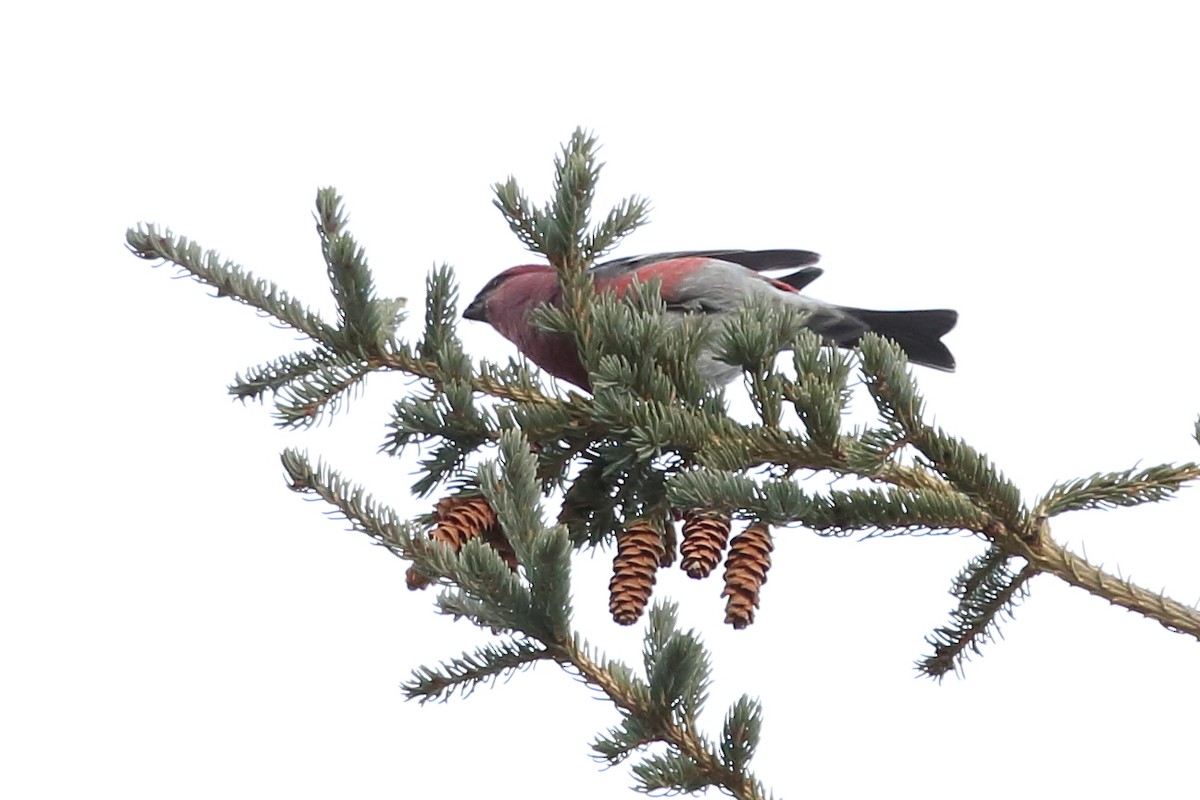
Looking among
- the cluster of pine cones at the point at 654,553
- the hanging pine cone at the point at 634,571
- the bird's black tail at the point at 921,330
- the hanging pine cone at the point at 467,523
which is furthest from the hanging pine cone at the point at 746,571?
the bird's black tail at the point at 921,330

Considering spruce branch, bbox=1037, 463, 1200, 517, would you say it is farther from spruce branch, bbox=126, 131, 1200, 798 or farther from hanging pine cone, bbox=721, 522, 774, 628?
hanging pine cone, bbox=721, 522, 774, 628

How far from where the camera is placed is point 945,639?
241cm

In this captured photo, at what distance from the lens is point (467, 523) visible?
2145mm

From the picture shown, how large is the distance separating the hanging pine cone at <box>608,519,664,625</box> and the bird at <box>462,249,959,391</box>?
110 cm

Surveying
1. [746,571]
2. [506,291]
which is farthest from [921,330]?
[746,571]

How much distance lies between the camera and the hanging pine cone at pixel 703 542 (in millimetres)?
2027

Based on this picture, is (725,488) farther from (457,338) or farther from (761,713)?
(457,338)

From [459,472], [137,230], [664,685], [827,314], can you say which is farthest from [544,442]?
[827,314]

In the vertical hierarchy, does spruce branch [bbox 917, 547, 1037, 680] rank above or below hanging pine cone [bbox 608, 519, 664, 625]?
above

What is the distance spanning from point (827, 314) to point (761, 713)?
210cm

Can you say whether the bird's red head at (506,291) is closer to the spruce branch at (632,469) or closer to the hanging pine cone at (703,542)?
the spruce branch at (632,469)

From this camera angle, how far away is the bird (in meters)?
3.41

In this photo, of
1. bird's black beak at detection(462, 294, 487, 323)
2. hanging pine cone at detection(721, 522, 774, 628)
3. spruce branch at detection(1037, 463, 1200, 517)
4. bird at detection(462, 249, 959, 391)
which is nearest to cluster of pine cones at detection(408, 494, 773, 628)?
hanging pine cone at detection(721, 522, 774, 628)

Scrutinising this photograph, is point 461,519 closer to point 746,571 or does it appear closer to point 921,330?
point 746,571
